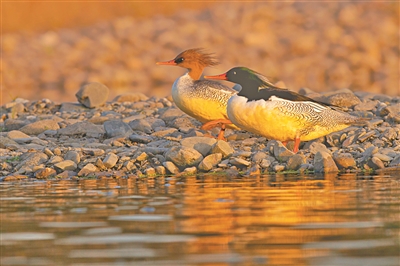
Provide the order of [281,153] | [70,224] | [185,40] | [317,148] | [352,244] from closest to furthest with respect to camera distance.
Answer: [352,244], [70,224], [281,153], [317,148], [185,40]

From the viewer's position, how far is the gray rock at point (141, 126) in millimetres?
13422

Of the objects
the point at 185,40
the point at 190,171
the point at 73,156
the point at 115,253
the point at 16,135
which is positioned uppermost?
the point at 185,40

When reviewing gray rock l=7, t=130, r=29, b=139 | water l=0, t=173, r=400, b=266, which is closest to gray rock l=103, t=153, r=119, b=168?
water l=0, t=173, r=400, b=266

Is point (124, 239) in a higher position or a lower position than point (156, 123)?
lower

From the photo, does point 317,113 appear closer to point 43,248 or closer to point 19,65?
point 43,248

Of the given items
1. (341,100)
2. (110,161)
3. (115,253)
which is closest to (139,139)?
(110,161)

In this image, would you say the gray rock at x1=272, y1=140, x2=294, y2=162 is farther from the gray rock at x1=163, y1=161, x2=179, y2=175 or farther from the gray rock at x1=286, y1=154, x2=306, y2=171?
the gray rock at x1=163, y1=161, x2=179, y2=175

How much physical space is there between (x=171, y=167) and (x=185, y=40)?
26689 millimetres

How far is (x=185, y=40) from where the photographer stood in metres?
37.0

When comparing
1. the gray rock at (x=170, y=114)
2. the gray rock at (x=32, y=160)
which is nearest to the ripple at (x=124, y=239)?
the gray rock at (x=32, y=160)

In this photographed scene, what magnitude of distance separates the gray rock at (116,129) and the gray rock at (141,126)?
0.28m

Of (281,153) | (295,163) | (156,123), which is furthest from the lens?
(156,123)

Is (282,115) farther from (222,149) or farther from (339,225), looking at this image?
(339,225)

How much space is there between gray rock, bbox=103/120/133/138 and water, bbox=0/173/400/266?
130 inches
